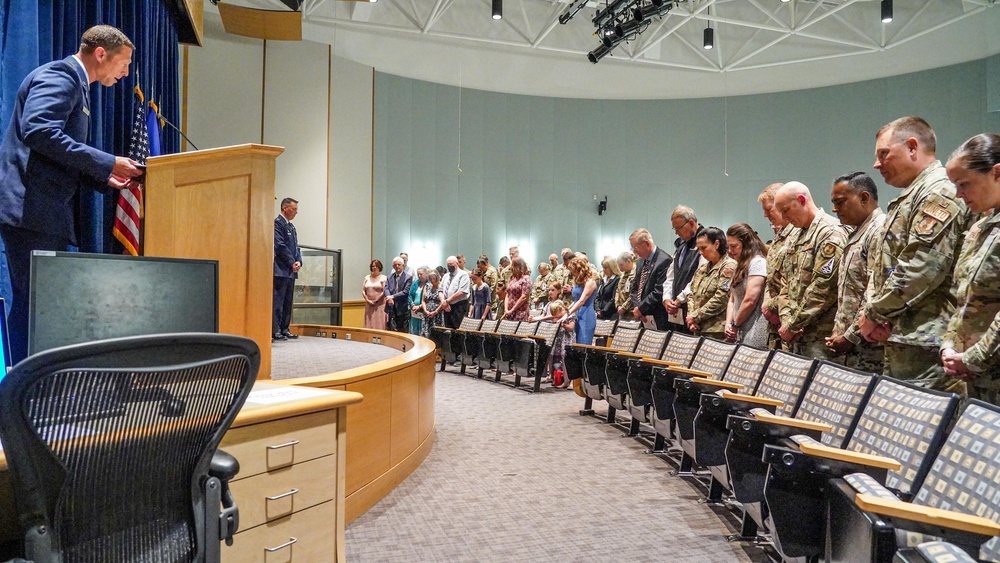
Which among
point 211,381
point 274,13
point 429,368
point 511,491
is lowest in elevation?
point 511,491

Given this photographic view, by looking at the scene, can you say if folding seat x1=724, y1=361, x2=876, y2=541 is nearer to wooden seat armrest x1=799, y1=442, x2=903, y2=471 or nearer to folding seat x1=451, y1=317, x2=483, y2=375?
wooden seat armrest x1=799, y1=442, x2=903, y2=471

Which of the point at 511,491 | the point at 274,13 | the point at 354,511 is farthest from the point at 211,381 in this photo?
the point at 274,13

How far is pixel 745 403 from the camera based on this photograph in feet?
6.87

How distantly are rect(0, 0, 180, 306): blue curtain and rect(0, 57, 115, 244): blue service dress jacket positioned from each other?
16cm

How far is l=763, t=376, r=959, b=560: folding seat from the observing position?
1436 millimetres

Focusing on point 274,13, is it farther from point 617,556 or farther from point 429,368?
point 617,556

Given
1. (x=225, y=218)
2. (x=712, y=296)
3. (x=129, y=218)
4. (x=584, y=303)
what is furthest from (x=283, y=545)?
(x=584, y=303)

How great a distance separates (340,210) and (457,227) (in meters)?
2.48

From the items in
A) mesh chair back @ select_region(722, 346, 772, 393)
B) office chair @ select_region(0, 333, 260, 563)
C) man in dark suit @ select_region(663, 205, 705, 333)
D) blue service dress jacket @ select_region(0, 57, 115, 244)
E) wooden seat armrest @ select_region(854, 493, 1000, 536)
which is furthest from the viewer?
man in dark suit @ select_region(663, 205, 705, 333)

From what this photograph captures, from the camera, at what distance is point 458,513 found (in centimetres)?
261

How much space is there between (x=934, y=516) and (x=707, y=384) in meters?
1.40

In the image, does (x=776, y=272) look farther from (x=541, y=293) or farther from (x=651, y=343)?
(x=541, y=293)

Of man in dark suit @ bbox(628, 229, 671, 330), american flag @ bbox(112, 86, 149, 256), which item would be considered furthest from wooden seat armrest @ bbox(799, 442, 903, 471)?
man in dark suit @ bbox(628, 229, 671, 330)

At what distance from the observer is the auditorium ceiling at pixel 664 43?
10.0 m
